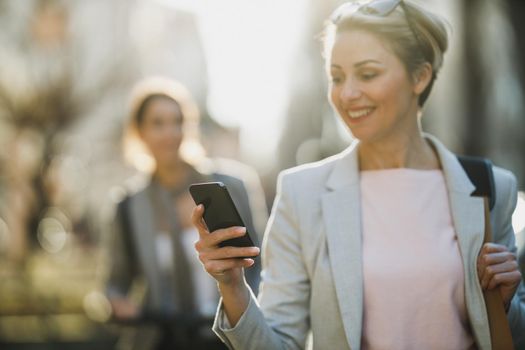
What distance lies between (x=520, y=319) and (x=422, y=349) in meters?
0.47

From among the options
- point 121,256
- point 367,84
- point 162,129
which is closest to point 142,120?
point 162,129

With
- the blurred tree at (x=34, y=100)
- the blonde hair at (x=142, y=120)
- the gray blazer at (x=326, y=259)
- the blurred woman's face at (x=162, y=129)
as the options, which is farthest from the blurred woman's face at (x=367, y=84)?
the blurred tree at (x=34, y=100)

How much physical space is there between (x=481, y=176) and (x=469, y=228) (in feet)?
0.94

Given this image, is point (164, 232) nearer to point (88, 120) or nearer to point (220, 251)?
point (220, 251)

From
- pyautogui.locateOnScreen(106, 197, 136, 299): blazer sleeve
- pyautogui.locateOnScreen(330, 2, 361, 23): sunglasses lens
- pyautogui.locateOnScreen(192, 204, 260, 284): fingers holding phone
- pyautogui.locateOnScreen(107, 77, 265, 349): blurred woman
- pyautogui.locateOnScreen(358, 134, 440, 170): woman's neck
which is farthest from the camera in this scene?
pyautogui.locateOnScreen(106, 197, 136, 299): blazer sleeve

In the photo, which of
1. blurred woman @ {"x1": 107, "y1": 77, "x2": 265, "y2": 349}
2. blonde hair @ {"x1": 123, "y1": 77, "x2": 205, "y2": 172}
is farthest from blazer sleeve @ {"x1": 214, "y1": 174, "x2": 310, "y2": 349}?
blonde hair @ {"x1": 123, "y1": 77, "x2": 205, "y2": 172}

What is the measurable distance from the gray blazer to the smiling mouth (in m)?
0.22

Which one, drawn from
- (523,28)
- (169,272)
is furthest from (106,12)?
(169,272)

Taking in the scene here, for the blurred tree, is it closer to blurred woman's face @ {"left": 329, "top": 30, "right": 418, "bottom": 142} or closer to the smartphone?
blurred woman's face @ {"left": 329, "top": 30, "right": 418, "bottom": 142}

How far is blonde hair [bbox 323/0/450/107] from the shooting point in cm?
293

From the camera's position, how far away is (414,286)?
2.81 m

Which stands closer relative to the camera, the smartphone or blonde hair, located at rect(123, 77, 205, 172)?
the smartphone

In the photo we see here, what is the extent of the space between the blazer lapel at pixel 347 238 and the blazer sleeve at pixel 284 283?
14 centimetres

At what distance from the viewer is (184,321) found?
14.2 ft
